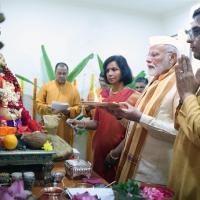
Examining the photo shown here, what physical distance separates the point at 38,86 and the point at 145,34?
2197 mm

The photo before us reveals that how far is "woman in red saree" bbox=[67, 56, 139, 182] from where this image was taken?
8.02ft

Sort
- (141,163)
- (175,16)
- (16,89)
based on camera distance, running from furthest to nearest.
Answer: (175,16) < (16,89) < (141,163)

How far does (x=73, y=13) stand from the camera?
5172 mm

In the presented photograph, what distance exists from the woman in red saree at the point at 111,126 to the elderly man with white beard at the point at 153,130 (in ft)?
1.22

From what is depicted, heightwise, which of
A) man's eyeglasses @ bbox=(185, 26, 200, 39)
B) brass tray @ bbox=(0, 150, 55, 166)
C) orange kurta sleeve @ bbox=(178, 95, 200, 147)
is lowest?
brass tray @ bbox=(0, 150, 55, 166)

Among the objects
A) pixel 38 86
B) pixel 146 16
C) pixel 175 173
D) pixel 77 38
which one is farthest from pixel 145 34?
pixel 175 173

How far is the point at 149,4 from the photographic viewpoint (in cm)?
519

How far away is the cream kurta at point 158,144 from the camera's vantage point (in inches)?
69.6

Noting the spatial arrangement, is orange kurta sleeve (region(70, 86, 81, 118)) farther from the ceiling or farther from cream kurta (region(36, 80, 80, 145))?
the ceiling

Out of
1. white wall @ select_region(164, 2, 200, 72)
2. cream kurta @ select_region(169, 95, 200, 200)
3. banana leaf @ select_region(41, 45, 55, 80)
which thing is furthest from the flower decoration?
white wall @ select_region(164, 2, 200, 72)

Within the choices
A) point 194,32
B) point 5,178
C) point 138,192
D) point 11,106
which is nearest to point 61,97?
point 11,106

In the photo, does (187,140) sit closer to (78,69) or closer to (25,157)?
(25,157)

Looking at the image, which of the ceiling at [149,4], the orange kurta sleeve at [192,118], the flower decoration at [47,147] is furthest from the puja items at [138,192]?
the ceiling at [149,4]

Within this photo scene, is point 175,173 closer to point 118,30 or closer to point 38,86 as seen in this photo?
point 38,86
